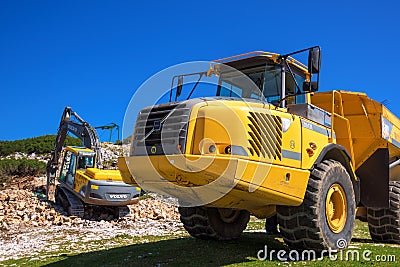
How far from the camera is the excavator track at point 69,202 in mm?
17484

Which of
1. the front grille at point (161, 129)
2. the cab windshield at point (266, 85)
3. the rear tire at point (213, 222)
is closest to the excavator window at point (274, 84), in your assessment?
the cab windshield at point (266, 85)

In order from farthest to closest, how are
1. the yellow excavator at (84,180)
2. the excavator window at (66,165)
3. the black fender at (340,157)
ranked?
the excavator window at (66,165) < the yellow excavator at (84,180) < the black fender at (340,157)

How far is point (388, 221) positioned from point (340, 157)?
2.67 metres

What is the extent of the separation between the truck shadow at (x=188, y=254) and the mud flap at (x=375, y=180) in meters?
1.89

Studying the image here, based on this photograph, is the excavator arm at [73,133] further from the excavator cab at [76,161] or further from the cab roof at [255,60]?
the cab roof at [255,60]

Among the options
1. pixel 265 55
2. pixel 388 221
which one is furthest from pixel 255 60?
pixel 388 221

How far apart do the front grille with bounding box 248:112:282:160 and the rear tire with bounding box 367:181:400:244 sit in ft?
14.4

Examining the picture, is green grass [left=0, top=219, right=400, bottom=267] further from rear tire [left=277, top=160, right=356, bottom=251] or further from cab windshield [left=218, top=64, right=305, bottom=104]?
cab windshield [left=218, top=64, right=305, bottom=104]

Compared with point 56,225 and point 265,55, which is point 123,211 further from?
point 265,55

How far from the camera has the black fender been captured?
6.80 metres

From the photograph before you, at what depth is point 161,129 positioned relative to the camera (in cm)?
601

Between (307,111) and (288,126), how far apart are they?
882mm

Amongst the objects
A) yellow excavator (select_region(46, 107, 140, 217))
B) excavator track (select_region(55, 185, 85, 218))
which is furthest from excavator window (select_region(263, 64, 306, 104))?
excavator track (select_region(55, 185, 85, 218))

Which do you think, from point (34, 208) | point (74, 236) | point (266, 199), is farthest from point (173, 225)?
point (266, 199)
